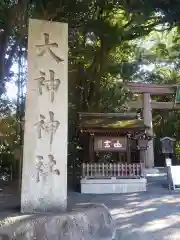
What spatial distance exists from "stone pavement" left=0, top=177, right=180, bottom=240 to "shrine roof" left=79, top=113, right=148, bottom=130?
2509 mm

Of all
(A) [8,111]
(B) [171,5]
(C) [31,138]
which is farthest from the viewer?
(A) [8,111]

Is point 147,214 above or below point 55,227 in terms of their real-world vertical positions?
below

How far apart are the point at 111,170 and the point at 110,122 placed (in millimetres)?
1938

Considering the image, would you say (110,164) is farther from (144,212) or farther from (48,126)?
(48,126)

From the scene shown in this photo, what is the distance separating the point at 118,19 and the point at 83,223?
9414 mm

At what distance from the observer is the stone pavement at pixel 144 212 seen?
553cm

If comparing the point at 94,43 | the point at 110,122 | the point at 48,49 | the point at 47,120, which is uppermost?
the point at 94,43

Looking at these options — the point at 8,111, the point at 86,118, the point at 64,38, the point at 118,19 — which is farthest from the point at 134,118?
the point at 64,38

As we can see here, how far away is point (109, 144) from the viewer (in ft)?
39.6

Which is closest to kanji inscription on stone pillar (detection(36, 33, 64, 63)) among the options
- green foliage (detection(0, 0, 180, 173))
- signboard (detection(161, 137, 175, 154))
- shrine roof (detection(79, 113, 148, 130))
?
green foliage (detection(0, 0, 180, 173))

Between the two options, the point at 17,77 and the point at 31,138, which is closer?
the point at 31,138

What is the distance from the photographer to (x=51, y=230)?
14.6 ft

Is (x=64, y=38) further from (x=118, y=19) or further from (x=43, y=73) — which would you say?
(x=118, y=19)

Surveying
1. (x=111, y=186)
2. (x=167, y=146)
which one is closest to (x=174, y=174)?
(x=111, y=186)
